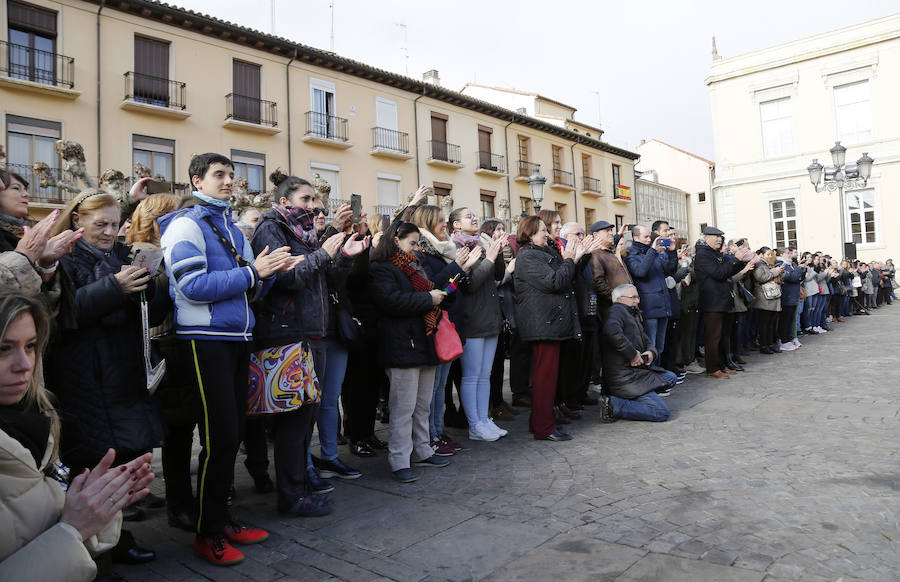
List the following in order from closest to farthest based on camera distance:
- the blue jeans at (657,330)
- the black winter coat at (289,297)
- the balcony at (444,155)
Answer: the black winter coat at (289,297) → the blue jeans at (657,330) → the balcony at (444,155)

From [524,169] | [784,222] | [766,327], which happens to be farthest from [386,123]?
[784,222]

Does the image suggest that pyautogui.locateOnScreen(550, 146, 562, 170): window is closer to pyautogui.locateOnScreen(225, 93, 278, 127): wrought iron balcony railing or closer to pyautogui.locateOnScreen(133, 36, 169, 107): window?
pyautogui.locateOnScreen(225, 93, 278, 127): wrought iron balcony railing

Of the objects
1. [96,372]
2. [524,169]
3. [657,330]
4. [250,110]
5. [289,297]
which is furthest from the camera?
[524,169]

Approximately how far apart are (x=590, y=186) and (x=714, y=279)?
90.5 ft

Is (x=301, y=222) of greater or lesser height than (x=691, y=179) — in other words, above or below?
below

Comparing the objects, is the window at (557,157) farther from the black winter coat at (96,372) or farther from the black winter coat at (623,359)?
the black winter coat at (96,372)

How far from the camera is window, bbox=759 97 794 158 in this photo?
3039cm

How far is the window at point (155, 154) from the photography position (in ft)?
59.5

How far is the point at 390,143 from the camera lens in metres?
24.9

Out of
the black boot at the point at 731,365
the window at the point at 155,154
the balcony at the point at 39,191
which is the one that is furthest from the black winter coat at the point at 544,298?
the window at the point at 155,154

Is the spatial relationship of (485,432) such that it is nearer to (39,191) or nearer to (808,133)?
(39,191)

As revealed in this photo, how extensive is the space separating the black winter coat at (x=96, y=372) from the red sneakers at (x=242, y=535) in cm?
62

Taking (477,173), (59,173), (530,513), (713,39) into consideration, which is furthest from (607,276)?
(713,39)

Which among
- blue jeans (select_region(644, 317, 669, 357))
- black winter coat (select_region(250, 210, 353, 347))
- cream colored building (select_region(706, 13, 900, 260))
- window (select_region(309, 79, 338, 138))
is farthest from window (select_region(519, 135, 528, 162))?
black winter coat (select_region(250, 210, 353, 347))
